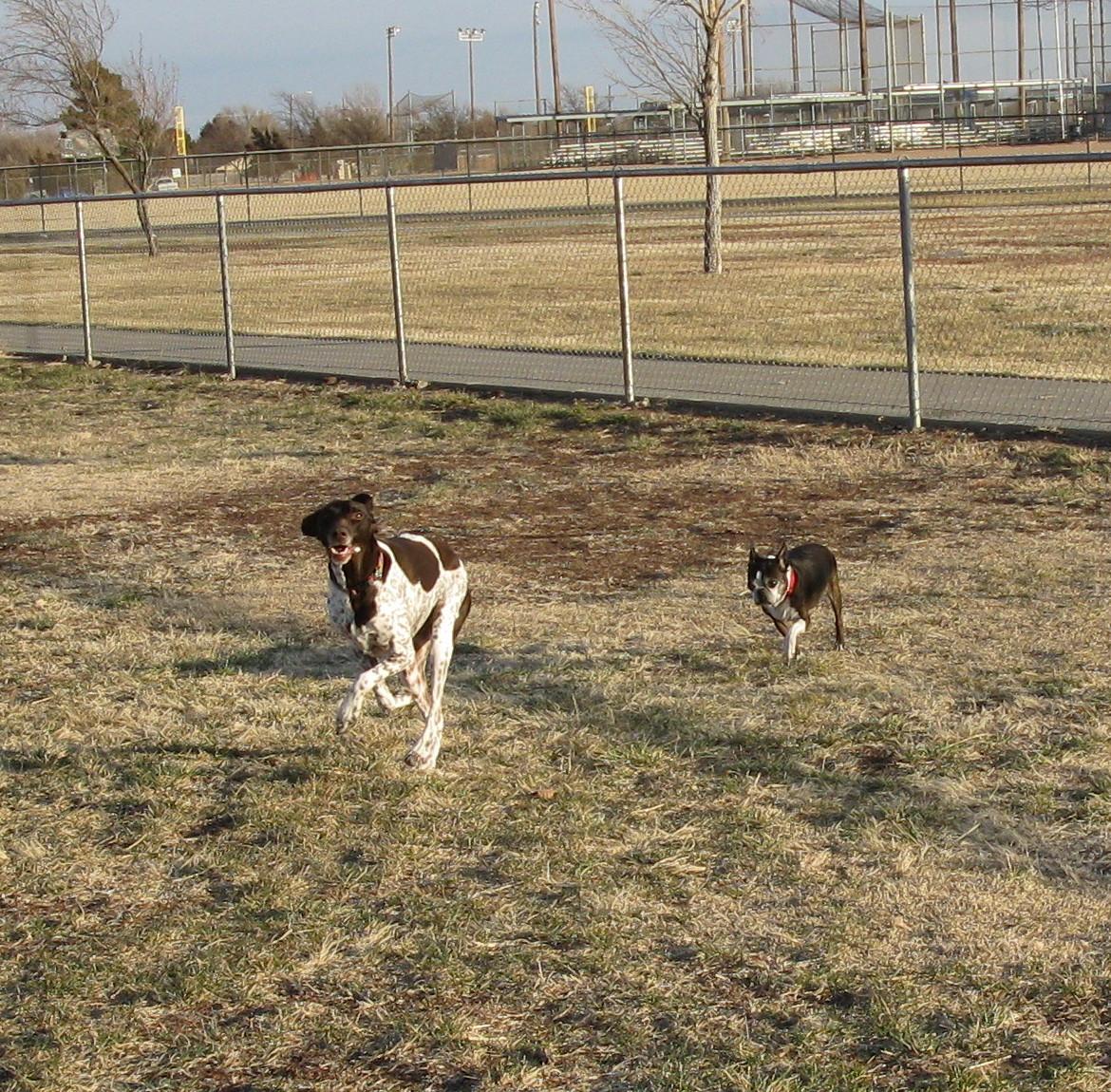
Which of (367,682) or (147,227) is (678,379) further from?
(147,227)

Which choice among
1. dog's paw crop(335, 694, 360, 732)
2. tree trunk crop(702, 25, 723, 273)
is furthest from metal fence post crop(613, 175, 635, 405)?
tree trunk crop(702, 25, 723, 273)

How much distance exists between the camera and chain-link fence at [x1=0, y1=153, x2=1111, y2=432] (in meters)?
13.1

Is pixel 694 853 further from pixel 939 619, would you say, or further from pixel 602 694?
pixel 939 619

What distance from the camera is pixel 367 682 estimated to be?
5.54 metres

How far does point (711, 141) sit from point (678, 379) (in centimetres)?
1081

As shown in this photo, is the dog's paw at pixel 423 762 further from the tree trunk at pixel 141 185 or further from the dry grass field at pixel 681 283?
the tree trunk at pixel 141 185

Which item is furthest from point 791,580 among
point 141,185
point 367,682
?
point 141,185

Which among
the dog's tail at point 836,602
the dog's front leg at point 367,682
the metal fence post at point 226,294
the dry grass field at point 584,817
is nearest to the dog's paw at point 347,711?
the dog's front leg at point 367,682

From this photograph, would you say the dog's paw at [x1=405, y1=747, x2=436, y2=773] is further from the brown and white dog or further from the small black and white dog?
the small black and white dog

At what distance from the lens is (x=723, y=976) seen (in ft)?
13.6

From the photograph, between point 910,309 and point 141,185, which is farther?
point 141,185

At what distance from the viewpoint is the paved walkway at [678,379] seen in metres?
11.9

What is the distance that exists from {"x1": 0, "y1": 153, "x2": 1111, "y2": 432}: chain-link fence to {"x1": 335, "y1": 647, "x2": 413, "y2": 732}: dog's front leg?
5.68 m

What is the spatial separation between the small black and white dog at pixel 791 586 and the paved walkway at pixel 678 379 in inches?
187
